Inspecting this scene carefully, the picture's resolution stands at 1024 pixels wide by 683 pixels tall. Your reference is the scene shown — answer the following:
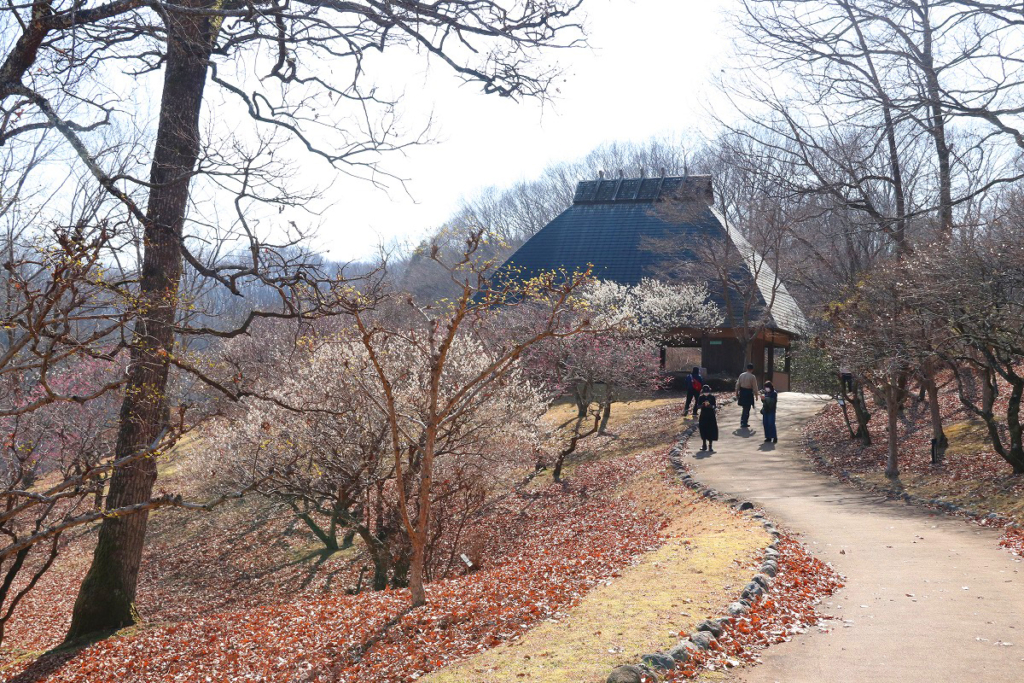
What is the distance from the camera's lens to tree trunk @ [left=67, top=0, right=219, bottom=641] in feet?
35.0

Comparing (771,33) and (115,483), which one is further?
(771,33)

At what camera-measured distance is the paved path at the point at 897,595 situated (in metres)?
6.52

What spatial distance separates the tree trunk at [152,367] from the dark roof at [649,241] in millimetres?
22080

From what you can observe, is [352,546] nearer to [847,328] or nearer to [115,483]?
[115,483]

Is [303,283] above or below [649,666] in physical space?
above

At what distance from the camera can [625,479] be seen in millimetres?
20328

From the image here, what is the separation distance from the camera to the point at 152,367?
35.5 ft

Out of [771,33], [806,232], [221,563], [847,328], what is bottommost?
[221,563]

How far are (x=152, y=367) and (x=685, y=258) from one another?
91.9 ft

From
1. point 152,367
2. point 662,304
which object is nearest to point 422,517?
point 152,367

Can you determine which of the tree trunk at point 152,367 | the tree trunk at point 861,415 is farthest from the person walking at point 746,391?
the tree trunk at point 152,367

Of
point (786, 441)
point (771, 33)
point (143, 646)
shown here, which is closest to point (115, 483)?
point (143, 646)

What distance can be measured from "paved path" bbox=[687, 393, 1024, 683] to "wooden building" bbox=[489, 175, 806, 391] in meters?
17.1

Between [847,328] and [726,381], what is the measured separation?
13.8 meters
